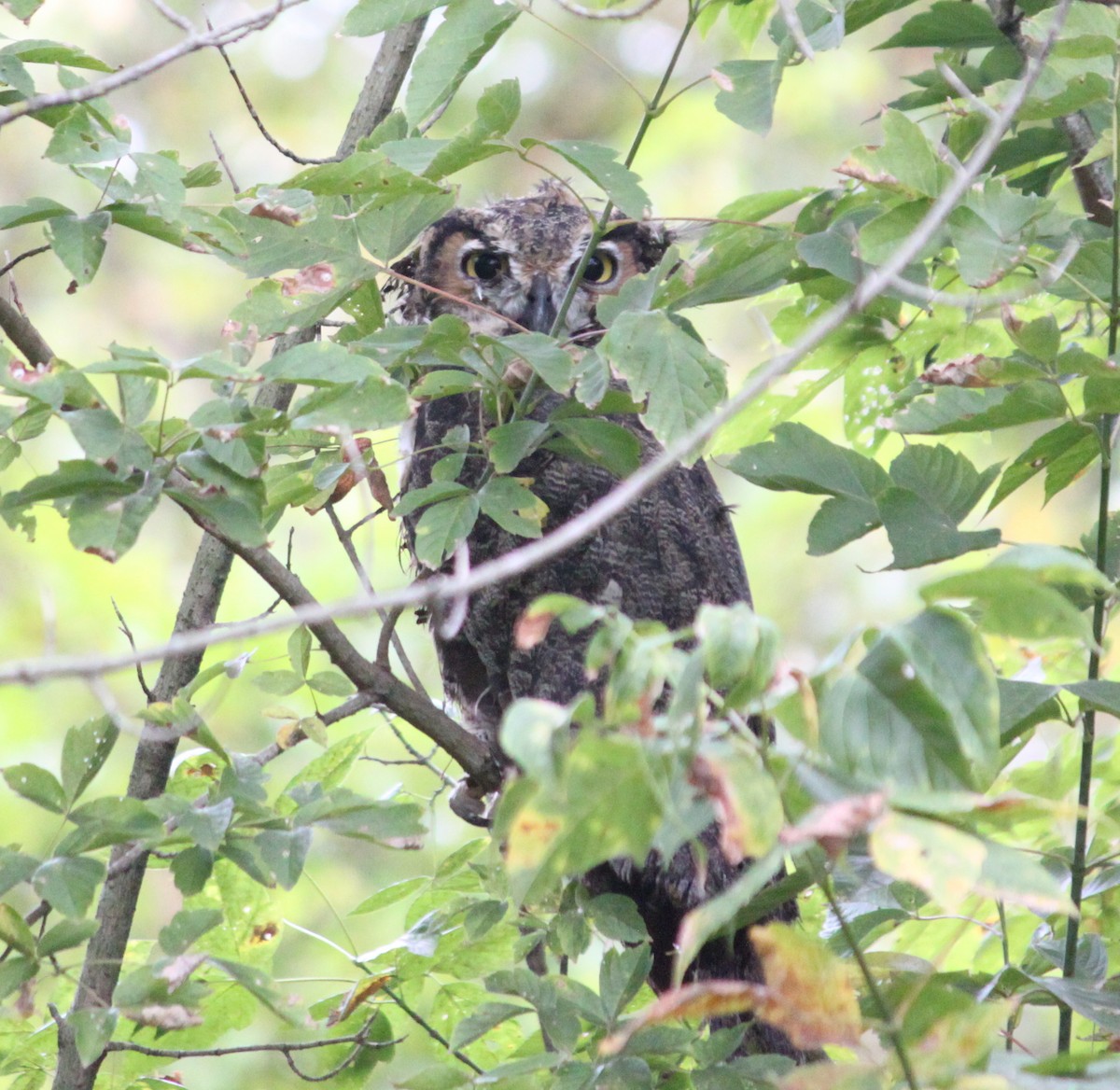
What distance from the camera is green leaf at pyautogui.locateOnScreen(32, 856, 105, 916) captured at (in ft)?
3.85

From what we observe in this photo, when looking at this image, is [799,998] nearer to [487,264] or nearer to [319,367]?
[319,367]

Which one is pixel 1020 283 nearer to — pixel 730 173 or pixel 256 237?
pixel 256 237

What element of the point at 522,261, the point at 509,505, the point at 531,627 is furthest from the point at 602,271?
the point at 531,627

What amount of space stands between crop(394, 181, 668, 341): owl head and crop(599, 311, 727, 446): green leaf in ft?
4.72

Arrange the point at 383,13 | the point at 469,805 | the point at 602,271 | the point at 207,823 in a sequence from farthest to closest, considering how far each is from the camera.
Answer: the point at 602,271 → the point at 469,805 → the point at 383,13 → the point at 207,823

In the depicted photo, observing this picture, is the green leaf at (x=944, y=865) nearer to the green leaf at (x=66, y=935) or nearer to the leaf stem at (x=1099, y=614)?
the leaf stem at (x=1099, y=614)

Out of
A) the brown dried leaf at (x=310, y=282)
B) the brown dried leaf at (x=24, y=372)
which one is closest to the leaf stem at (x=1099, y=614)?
the brown dried leaf at (x=310, y=282)

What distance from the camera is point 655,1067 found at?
1361 millimetres

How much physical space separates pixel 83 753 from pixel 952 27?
1.45 metres

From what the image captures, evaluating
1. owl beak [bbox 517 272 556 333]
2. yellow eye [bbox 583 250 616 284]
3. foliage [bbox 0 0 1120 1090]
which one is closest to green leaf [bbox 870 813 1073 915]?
foliage [bbox 0 0 1120 1090]

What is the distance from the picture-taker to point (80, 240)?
1.38 m

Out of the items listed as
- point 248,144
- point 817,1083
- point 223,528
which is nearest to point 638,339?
point 223,528

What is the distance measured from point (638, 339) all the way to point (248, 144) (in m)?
6.32

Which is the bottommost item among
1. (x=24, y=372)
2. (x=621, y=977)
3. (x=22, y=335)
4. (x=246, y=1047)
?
(x=246, y=1047)
